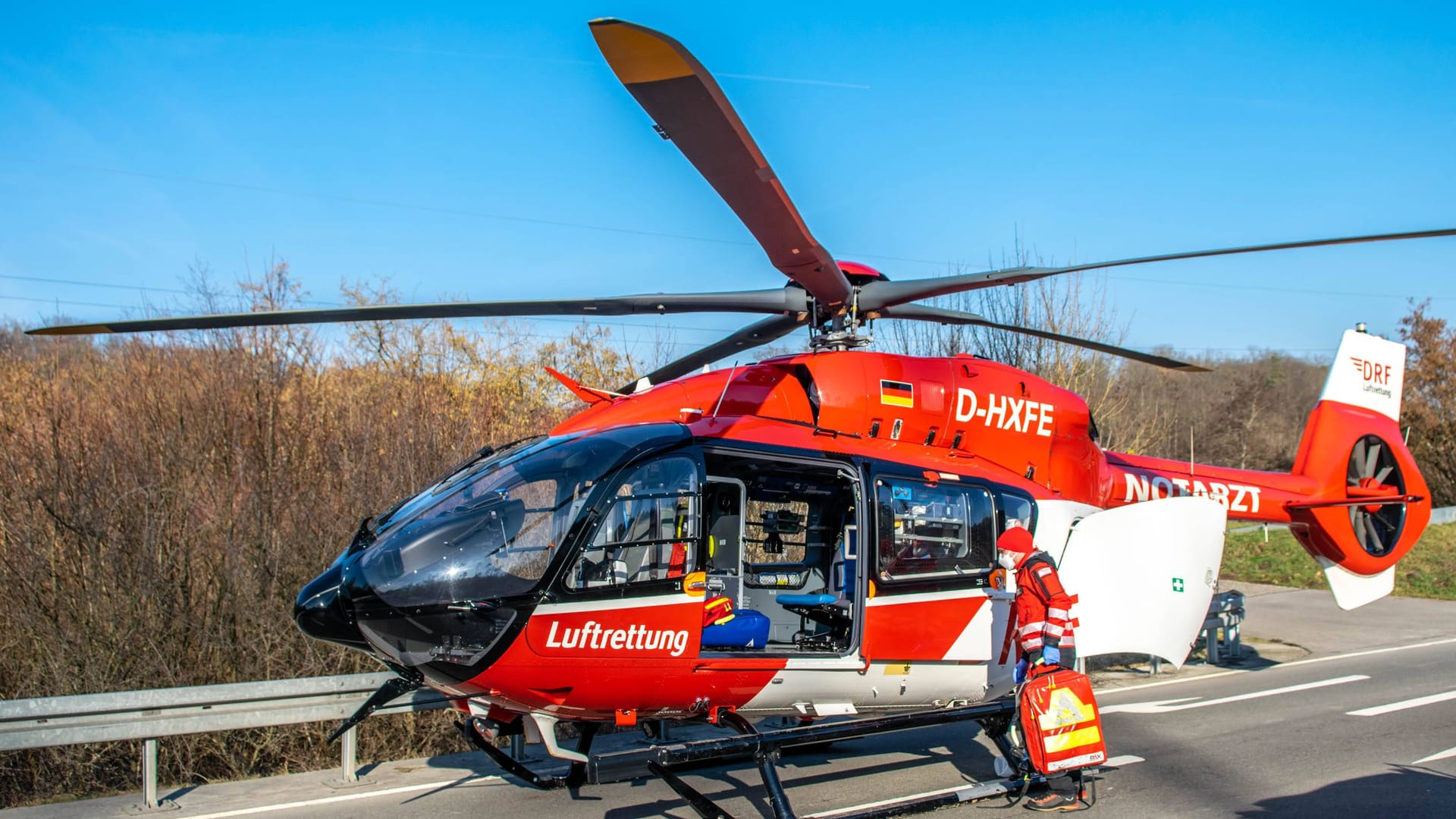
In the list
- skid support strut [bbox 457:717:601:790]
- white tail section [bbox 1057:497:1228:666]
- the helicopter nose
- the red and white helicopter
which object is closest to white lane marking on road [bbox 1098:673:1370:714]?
the red and white helicopter

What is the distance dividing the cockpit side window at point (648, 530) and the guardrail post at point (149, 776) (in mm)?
3492

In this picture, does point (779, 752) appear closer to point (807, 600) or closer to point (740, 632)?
point (740, 632)

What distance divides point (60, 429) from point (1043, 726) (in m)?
11.5

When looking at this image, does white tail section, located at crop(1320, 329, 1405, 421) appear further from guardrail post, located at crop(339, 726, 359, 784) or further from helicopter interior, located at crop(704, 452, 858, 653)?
guardrail post, located at crop(339, 726, 359, 784)

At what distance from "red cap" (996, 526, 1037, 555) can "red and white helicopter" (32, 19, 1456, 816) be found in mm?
439

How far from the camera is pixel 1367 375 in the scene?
39.7ft

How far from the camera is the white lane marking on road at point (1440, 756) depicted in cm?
761

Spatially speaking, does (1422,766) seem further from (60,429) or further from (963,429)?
(60,429)

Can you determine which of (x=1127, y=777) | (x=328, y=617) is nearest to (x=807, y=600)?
(x=1127, y=777)

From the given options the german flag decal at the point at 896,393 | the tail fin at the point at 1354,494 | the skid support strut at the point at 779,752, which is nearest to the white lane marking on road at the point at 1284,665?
the tail fin at the point at 1354,494

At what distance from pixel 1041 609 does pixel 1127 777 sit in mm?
1704

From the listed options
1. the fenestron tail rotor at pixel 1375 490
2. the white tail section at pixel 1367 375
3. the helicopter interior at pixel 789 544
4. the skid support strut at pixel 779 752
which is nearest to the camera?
the skid support strut at pixel 779 752

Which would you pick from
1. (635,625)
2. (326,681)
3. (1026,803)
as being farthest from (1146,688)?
(326,681)

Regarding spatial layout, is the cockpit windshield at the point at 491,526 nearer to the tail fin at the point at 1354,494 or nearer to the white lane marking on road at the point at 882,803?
the white lane marking on road at the point at 882,803
